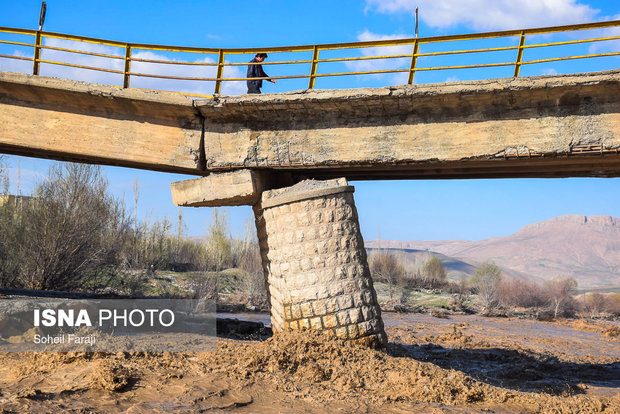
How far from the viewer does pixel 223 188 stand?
9.55 m

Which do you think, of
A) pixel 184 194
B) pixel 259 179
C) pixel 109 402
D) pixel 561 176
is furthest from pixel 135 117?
pixel 561 176

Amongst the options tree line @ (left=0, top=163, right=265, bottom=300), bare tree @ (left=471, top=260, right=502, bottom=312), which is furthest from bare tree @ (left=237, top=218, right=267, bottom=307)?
bare tree @ (left=471, top=260, right=502, bottom=312)

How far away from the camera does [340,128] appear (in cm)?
930

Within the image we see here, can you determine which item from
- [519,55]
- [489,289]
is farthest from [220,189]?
[489,289]

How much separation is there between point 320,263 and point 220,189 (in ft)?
7.58

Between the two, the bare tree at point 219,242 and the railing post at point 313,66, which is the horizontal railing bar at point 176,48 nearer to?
the railing post at point 313,66

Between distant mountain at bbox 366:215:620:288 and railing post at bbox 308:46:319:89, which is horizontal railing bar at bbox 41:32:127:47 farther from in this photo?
distant mountain at bbox 366:215:620:288

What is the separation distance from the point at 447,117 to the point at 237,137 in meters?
3.55

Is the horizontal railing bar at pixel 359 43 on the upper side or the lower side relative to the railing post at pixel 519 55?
upper

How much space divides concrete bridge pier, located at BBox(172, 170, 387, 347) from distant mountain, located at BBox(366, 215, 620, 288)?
3074 inches

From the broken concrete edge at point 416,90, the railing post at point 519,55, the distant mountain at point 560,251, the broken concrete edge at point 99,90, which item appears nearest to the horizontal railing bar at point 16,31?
the broken concrete edge at point 99,90

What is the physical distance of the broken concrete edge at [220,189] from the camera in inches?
371

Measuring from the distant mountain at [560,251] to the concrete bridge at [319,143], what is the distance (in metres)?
77.3

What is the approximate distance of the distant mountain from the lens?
88.4 meters
